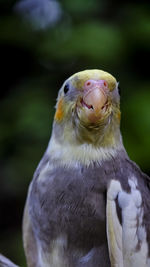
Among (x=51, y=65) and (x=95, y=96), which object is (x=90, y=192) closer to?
(x=95, y=96)

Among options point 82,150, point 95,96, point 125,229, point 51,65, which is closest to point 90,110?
point 95,96

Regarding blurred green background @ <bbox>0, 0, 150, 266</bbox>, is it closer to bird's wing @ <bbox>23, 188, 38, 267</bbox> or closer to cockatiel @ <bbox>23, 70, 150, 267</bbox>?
bird's wing @ <bbox>23, 188, 38, 267</bbox>

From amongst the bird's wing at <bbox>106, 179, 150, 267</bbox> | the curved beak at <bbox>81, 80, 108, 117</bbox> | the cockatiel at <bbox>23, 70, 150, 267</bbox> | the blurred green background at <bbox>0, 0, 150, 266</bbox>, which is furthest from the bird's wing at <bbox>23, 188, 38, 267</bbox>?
the blurred green background at <bbox>0, 0, 150, 266</bbox>

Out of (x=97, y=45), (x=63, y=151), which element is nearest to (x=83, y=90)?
(x=63, y=151)

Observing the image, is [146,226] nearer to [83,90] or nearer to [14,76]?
[83,90]

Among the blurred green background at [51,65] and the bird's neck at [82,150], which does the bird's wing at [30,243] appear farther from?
the blurred green background at [51,65]

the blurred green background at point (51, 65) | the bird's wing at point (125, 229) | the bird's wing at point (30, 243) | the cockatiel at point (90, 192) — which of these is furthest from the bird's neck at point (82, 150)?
the blurred green background at point (51, 65)

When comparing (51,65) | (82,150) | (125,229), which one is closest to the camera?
(125,229)
